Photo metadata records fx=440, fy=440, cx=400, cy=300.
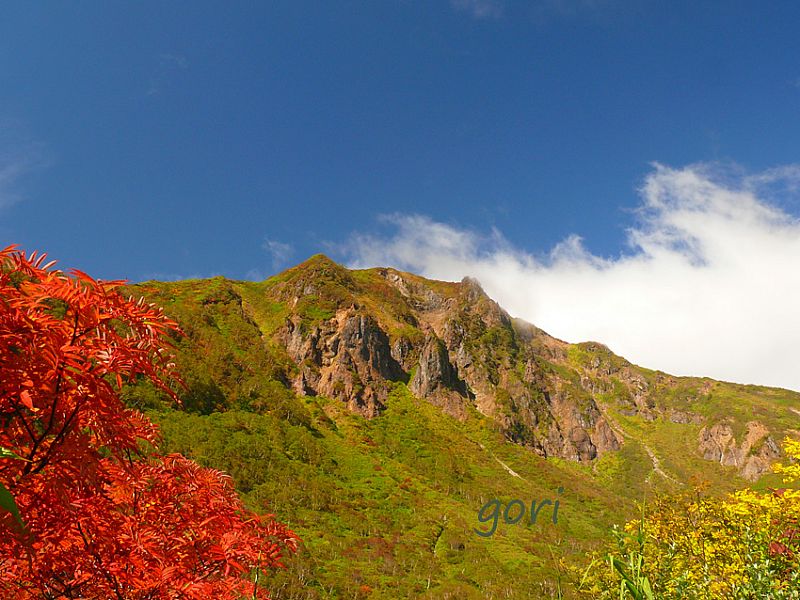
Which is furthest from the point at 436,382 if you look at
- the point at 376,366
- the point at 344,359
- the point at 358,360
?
the point at 344,359

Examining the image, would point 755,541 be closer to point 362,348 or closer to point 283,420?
point 283,420

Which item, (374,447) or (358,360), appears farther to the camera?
(358,360)

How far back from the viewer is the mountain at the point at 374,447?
254ft

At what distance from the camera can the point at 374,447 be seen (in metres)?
124

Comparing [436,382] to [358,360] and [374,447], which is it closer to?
[358,360]

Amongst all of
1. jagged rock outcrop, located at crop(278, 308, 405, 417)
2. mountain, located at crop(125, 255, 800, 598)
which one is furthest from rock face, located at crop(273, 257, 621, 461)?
mountain, located at crop(125, 255, 800, 598)

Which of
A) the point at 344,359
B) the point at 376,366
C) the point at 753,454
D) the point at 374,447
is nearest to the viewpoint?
the point at 374,447

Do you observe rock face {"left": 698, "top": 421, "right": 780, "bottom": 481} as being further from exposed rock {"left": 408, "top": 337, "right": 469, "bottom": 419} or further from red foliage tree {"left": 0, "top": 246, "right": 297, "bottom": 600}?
red foliage tree {"left": 0, "top": 246, "right": 297, "bottom": 600}

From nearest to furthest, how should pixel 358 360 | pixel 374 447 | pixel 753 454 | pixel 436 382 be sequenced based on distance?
pixel 374 447 → pixel 358 360 → pixel 436 382 → pixel 753 454

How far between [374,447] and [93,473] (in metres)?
128

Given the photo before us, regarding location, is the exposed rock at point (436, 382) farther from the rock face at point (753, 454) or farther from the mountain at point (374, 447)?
the rock face at point (753, 454)

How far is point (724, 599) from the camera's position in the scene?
755cm

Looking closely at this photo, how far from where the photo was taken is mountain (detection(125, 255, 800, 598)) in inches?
3046

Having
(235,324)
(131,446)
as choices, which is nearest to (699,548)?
(131,446)
